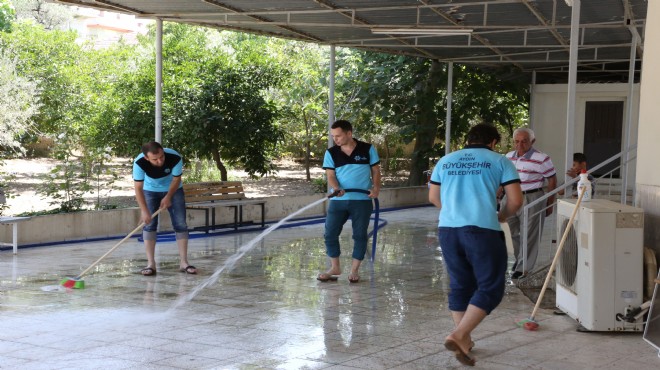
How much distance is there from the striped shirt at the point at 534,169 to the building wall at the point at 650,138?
1.91m

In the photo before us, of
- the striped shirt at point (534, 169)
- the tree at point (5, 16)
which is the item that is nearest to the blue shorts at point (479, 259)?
the striped shirt at point (534, 169)

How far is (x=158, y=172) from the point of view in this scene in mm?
8789

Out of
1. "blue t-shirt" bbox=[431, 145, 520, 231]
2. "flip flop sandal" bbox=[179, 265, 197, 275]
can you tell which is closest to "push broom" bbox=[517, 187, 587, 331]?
"blue t-shirt" bbox=[431, 145, 520, 231]

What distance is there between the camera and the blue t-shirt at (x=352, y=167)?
8.27 metres

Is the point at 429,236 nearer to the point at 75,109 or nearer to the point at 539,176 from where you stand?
the point at 539,176

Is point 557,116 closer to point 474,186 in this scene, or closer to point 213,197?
point 213,197

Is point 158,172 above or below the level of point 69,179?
above

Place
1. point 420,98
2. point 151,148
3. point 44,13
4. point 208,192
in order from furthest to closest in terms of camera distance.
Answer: point 44,13
point 420,98
point 208,192
point 151,148

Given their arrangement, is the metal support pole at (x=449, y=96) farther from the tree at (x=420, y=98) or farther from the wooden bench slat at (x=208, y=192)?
the wooden bench slat at (x=208, y=192)

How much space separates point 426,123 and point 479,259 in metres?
14.4

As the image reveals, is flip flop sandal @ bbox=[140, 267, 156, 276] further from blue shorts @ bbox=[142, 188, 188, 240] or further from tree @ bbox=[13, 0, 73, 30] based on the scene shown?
tree @ bbox=[13, 0, 73, 30]

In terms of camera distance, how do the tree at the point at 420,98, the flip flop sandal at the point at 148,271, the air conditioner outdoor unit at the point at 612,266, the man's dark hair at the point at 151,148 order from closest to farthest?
the air conditioner outdoor unit at the point at 612,266 < the man's dark hair at the point at 151,148 < the flip flop sandal at the point at 148,271 < the tree at the point at 420,98

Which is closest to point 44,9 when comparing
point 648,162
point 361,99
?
point 361,99

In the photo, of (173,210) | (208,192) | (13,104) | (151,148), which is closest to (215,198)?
(208,192)
